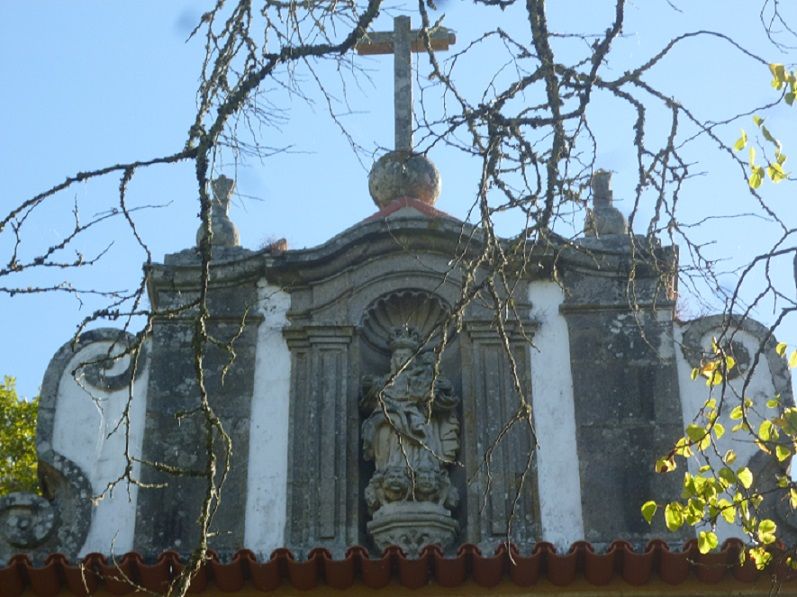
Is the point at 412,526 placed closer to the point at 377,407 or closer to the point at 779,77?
the point at 377,407

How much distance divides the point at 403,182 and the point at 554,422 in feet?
6.64

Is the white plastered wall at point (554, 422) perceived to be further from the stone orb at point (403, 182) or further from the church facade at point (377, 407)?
the stone orb at point (403, 182)

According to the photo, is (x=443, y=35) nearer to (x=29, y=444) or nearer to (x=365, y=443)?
(x=365, y=443)

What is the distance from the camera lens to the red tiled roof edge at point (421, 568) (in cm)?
780

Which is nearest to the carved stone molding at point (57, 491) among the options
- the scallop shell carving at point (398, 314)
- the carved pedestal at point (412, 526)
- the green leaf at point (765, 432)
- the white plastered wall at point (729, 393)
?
the scallop shell carving at point (398, 314)

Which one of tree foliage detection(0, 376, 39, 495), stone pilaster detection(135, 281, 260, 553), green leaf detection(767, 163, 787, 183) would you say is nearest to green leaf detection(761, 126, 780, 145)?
green leaf detection(767, 163, 787, 183)

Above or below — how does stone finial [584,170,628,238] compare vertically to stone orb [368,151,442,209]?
below

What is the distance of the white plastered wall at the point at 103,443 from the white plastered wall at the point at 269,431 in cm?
62

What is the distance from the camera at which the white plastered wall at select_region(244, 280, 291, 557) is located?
29.1 ft

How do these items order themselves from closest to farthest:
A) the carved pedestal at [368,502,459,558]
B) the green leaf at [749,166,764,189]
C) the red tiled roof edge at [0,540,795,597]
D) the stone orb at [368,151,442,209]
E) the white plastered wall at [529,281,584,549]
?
the green leaf at [749,166,764,189]
the red tiled roof edge at [0,540,795,597]
the carved pedestal at [368,502,459,558]
the white plastered wall at [529,281,584,549]
the stone orb at [368,151,442,209]

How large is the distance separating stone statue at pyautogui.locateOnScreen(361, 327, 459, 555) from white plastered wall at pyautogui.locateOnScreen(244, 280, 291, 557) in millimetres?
454

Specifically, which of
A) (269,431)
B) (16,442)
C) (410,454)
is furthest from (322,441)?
(16,442)

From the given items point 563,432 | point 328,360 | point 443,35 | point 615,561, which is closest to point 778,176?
point 615,561

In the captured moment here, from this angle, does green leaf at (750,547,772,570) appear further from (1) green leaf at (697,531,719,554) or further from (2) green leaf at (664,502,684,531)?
(2) green leaf at (664,502,684,531)
